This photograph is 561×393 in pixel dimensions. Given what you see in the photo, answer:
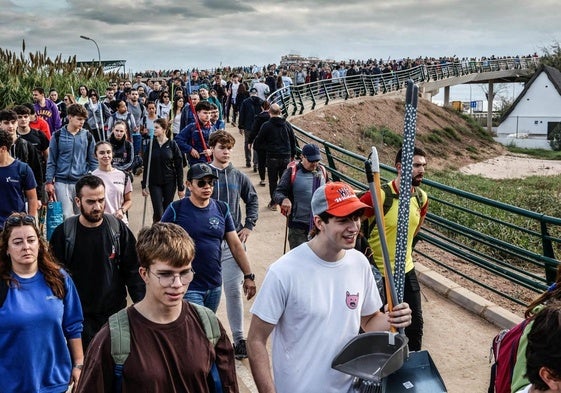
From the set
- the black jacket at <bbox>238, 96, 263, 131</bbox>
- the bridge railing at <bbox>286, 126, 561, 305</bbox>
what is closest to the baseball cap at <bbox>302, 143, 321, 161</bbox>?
the bridge railing at <bbox>286, 126, 561, 305</bbox>

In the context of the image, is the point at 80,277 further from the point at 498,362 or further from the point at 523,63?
the point at 523,63

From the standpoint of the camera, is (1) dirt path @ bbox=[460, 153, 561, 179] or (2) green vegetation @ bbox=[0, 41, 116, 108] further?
(1) dirt path @ bbox=[460, 153, 561, 179]

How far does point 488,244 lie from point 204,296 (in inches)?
151

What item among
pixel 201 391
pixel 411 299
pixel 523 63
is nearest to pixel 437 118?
pixel 523 63

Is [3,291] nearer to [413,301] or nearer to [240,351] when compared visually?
[240,351]

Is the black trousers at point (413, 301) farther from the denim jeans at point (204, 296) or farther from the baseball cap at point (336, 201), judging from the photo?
the baseball cap at point (336, 201)

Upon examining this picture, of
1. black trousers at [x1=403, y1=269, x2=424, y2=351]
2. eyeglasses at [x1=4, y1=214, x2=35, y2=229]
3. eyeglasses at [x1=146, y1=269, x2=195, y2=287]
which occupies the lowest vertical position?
black trousers at [x1=403, y1=269, x2=424, y2=351]

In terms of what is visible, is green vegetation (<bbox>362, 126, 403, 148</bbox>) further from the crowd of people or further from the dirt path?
the crowd of people

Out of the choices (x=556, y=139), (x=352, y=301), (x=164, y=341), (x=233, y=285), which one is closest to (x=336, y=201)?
(x=352, y=301)

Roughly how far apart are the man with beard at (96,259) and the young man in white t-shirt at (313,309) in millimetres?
1526

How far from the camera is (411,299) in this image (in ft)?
17.4

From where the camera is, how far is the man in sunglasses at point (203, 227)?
5.12 m

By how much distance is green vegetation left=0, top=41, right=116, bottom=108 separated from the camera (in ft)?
62.7

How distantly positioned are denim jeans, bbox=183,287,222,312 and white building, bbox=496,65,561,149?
4931 cm
